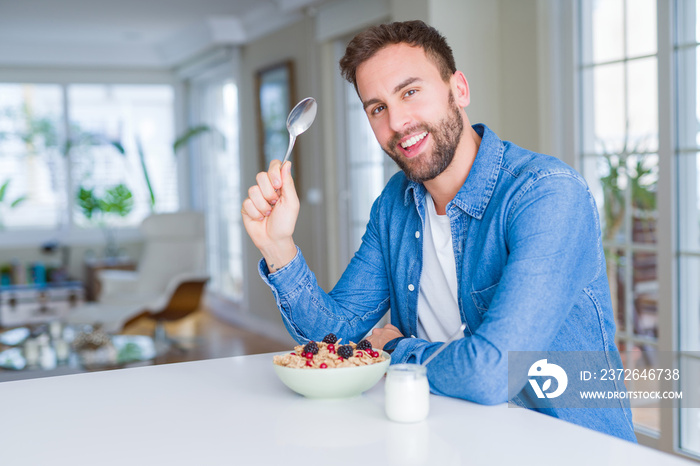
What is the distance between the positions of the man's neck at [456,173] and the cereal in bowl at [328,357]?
0.43 meters

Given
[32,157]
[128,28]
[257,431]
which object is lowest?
[257,431]

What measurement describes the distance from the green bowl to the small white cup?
0.09 metres

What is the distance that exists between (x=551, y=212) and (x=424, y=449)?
1.63 feet

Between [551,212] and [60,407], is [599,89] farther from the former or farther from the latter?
[60,407]

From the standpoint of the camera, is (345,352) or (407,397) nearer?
(407,397)

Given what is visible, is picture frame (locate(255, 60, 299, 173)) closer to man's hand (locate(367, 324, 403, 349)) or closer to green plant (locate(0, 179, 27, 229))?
green plant (locate(0, 179, 27, 229))

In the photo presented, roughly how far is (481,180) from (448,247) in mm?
167

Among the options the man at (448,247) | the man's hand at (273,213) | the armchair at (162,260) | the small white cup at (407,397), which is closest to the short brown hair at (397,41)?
the man at (448,247)

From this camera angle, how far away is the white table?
85 centimetres

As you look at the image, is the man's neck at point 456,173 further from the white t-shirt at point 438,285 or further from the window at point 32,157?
the window at point 32,157

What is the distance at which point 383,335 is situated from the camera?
1.42 metres

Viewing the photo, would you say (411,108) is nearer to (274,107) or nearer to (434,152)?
(434,152)

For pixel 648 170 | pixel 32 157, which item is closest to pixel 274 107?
pixel 32 157

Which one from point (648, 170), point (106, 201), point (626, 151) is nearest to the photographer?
point (648, 170)
